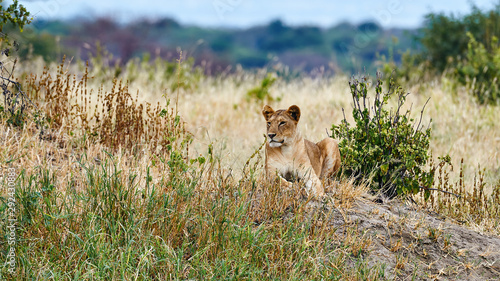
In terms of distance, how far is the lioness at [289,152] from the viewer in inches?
182

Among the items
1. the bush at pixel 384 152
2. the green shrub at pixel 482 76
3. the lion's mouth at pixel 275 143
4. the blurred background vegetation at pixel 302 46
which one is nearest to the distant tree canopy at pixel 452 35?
the blurred background vegetation at pixel 302 46

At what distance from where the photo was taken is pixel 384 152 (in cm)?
554

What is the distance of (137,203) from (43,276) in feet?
2.91

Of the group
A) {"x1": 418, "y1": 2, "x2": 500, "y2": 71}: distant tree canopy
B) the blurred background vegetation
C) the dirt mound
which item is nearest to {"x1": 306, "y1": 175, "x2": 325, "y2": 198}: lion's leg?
the dirt mound

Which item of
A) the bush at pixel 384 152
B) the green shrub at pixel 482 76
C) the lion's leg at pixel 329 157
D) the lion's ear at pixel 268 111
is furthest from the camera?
the green shrub at pixel 482 76

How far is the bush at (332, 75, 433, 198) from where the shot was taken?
5.41 meters

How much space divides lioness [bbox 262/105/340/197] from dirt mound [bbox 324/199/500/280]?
1.41ft

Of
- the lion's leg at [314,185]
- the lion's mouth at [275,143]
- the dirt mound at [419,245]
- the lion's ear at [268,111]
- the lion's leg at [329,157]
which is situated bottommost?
the dirt mound at [419,245]

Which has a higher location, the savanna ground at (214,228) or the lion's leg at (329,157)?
the lion's leg at (329,157)

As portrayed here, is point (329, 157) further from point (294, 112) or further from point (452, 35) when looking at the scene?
point (452, 35)

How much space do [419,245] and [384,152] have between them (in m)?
→ 1.18

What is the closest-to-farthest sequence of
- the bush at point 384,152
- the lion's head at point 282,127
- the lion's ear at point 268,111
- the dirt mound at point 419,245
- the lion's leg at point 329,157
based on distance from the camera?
the dirt mound at point 419,245
the lion's head at point 282,127
the lion's ear at point 268,111
the lion's leg at point 329,157
the bush at point 384,152

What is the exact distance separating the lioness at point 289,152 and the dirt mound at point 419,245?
0.43 meters

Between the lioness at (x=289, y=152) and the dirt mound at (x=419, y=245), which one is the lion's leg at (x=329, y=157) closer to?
the lioness at (x=289, y=152)
